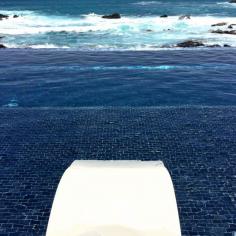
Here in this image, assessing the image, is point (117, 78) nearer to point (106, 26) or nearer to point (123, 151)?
point (123, 151)

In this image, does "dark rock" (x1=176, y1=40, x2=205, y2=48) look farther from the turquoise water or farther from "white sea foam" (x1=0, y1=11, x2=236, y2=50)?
"white sea foam" (x1=0, y1=11, x2=236, y2=50)

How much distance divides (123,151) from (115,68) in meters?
9.65

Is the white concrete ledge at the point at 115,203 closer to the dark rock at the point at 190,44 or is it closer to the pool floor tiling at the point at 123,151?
the pool floor tiling at the point at 123,151

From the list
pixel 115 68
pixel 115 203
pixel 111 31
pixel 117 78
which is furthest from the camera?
pixel 111 31

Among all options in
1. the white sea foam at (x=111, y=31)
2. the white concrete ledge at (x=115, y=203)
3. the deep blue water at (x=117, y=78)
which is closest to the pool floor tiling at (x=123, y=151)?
the deep blue water at (x=117, y=78)

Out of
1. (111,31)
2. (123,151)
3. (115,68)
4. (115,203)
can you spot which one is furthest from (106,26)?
(115,203)

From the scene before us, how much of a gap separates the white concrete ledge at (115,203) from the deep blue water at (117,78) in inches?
386

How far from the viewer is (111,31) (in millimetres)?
35062

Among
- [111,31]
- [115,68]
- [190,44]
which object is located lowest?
[111,31]

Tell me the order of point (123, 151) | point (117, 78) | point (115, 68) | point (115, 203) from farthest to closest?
point (115, 68), point (117, 78), point (123, 151), point (115, 203)

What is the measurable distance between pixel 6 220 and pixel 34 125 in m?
4.81

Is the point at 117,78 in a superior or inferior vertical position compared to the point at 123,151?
inferior

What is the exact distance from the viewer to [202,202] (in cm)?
780

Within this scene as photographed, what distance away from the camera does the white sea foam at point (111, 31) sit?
27.4 metres
